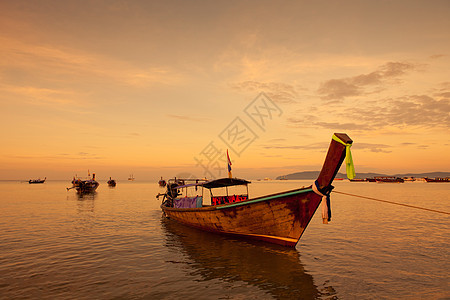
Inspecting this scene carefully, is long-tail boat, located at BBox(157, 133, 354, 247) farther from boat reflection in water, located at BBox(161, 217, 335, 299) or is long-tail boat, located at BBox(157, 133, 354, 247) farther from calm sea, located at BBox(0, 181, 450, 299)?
calm sea, located at BBox(0, 181, 450, 299)

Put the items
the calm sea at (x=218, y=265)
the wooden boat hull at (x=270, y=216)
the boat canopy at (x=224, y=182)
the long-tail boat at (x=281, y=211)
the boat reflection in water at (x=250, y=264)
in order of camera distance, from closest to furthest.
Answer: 1. the calm sea at (x=218, y=265)
2. the boat reflection in water at (x=250, y=264)
3. the long-tail boat at (x=281, y=211)
4. the wooden boat hull at (x=270, y=216)
5. the boat canopy at (x=224, y=182)

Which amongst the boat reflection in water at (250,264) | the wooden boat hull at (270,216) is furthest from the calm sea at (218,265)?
the wooden boat hull at (270,216)

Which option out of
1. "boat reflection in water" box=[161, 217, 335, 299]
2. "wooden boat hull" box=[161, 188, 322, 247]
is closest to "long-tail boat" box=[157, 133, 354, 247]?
"wooden boat hull" box=[161, 188, 322, 247]

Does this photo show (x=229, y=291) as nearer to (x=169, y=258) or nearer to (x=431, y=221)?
(x=169, y=258)

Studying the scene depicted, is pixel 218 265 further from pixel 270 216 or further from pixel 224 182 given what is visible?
pixel 224 182

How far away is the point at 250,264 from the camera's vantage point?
34.7ft

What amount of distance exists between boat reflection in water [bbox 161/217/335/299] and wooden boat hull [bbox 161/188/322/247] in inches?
24.6

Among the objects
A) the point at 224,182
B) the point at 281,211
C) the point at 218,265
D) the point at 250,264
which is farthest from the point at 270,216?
the point at 224,182

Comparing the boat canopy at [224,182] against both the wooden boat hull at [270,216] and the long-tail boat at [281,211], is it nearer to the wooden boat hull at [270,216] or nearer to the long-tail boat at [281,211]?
the long-tail boat at [281,211]

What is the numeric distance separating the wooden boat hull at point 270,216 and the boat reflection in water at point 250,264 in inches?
24.6

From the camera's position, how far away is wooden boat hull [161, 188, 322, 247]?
36.8 feet

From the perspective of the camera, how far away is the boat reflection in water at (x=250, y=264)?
324 inches

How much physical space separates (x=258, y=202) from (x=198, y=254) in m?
3.87

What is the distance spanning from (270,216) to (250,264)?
2515 millimetres
